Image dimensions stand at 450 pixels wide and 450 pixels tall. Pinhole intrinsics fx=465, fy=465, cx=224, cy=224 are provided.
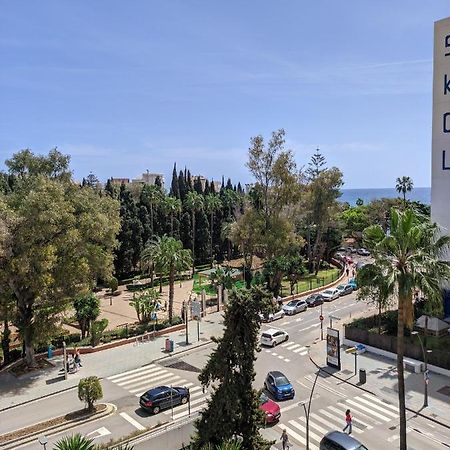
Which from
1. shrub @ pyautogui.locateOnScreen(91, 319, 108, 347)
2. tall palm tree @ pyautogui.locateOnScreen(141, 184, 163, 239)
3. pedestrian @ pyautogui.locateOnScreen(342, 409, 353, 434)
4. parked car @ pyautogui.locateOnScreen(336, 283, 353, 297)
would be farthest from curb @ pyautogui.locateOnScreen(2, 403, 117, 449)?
tall palm tree @ pyautogui.locateOnScreen(141, 184, 163, 239)

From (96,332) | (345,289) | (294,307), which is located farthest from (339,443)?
(345,289)

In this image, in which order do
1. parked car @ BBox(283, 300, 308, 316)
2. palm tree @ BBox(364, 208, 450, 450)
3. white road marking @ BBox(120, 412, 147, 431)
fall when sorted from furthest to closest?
parked car @ BBox(283, 300, 308, 316)
white road marking @ BBox(120, 412, 147, 431)
palm tree @ BBox(364, 208, 450, 450)

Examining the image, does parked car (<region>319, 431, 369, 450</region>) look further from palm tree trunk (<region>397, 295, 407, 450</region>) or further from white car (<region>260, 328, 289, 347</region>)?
white car (<region>260, 328, 289, 347</region>)

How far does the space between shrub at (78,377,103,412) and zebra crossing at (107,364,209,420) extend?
327 centimetres

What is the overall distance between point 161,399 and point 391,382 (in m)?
14.2

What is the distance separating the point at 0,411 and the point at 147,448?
33.5 feet

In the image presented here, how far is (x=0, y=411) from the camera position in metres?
A: 25.9

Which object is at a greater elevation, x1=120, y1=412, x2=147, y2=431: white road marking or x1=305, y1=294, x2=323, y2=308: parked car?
x1=305, y1=294, x2=323, y2=308: parked car

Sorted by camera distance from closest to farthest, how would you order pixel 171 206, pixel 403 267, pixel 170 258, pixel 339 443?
1. pixel 403 267
2. pixel 339 443
3. pixel 170 258
4. pixel 171 206

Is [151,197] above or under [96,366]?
above

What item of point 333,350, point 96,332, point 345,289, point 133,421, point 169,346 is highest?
point 96,332

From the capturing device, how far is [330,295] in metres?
51.0

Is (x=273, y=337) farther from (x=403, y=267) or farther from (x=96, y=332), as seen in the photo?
(x=403, y=267)

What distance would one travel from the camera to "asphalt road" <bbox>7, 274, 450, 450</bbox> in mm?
22188
